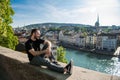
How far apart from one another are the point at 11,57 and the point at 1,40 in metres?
6.86

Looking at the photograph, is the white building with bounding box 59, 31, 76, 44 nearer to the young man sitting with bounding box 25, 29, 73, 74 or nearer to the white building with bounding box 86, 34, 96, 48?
the white building with bounding box 86, 34, 96, 48

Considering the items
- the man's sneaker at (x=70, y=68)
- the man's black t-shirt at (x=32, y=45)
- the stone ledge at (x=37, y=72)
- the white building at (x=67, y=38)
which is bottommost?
the white building at (x=67, y=38)

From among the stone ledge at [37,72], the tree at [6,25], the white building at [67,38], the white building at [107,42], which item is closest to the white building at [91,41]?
the white building at [107,42]

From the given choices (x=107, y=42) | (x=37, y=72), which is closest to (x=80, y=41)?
(x=107, y=42)

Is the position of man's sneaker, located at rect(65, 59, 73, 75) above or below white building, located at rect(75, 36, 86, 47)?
above

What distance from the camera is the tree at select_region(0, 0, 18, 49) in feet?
39.3

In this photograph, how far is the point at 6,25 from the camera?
489 inches

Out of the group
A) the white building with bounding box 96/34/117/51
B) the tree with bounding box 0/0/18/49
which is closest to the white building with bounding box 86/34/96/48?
the white building with bounding box 96/34/117/51

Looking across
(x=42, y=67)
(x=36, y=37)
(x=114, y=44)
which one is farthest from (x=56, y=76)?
(x=114, y=44)

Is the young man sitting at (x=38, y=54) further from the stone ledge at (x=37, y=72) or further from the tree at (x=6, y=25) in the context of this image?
the tree at (x=6, y=25)

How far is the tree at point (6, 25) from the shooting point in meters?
12.0

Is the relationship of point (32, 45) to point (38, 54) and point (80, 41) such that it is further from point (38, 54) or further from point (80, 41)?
point (80, 41)

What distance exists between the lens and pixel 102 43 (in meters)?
73.8

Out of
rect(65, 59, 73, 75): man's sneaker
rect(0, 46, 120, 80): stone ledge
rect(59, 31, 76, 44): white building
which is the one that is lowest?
rect(59, 31, 76, 44): white building
